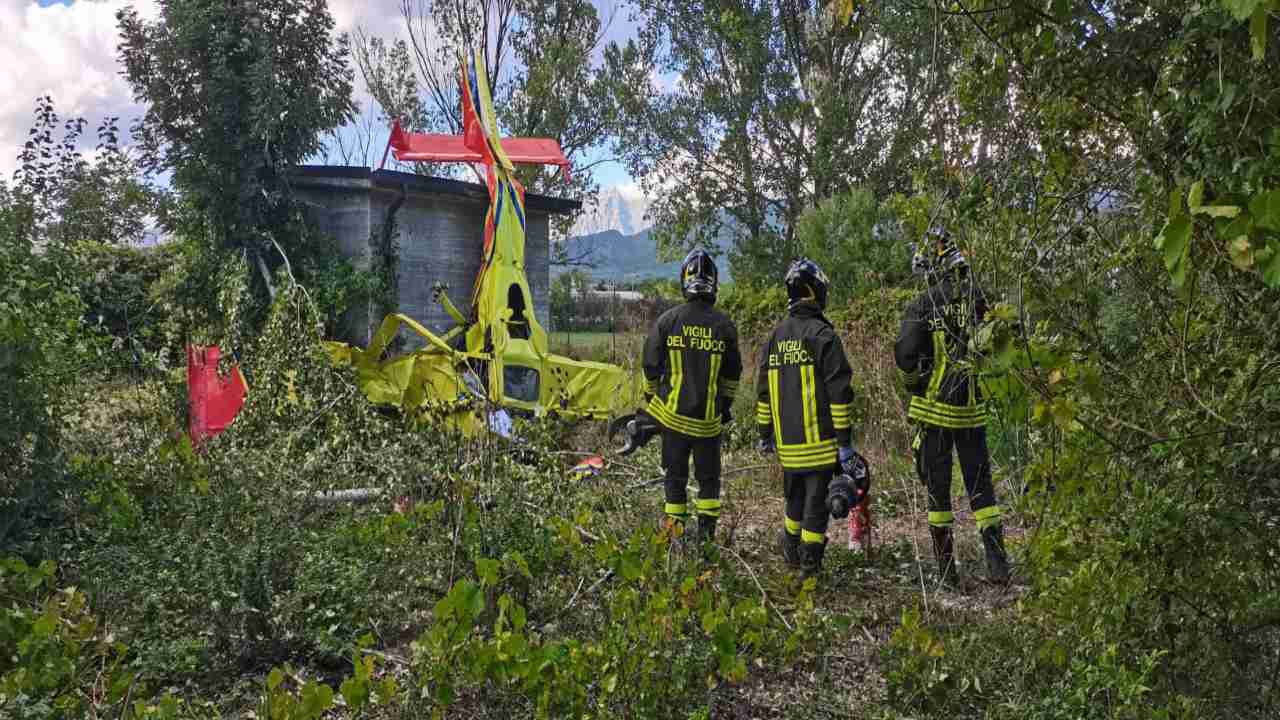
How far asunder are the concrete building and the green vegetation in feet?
20.4

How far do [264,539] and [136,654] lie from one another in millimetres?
811

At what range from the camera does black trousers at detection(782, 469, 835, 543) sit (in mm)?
5441

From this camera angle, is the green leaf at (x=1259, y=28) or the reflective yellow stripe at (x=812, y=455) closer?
the green leaf at (x=1259, y=28)

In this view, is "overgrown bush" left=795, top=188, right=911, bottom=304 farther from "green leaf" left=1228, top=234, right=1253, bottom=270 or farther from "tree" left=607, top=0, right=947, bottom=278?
"green leaf" left=1228, top=234, right=1253, bottom=270

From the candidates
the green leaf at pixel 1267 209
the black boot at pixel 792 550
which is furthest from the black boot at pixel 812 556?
the green leaf at pixel 1267 209

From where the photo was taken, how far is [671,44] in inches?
912

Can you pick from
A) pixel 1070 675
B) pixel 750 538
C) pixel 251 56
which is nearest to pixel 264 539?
pixel 750 538

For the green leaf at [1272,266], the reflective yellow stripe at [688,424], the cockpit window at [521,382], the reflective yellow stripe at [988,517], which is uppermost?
the green leaf at [1272,266]

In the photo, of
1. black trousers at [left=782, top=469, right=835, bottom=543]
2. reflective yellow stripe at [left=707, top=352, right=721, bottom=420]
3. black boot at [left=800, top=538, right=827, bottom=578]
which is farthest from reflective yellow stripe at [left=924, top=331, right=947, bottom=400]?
reflective yellow stripe at [left=707, top=352, right=721, bottom=420]

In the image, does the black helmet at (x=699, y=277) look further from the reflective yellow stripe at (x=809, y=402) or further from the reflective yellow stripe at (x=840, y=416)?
the reflective yellow stripe at (x=840, y=416)

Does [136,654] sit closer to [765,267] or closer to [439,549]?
[439,549]

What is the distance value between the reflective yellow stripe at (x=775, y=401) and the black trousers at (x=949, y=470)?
33.0 inches

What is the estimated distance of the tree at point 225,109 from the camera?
13.1 meters

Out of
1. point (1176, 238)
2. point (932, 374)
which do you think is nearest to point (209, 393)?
point (932, 374)
